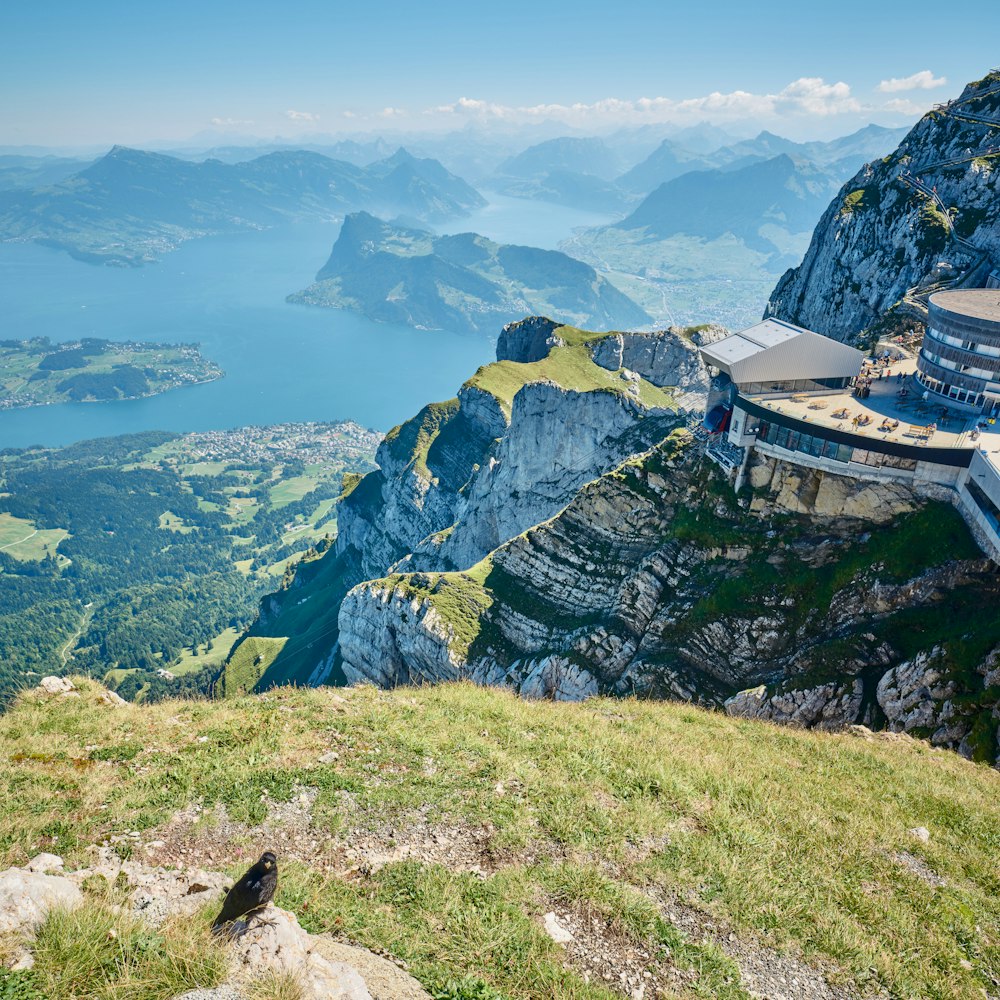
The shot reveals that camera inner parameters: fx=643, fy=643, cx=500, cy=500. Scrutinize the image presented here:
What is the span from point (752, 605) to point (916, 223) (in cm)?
5998

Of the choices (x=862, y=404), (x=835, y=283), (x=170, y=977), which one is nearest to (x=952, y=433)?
(x=862, y=404)

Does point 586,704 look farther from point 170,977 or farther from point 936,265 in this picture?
point 936,265

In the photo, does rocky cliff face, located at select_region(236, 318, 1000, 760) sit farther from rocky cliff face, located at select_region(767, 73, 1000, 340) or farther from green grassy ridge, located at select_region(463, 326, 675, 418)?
rocky cliff face, located at select_region(767, 73, 1000, 340)

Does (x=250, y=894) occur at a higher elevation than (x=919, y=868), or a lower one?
higher

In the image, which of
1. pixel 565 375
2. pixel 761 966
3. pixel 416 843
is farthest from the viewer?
pixel 565 375

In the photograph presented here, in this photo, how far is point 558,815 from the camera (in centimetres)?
1747

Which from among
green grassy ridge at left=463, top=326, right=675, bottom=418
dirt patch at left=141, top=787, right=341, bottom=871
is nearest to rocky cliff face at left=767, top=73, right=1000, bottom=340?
green grassy ridge at left=463, top=326, right=675, bottom=418

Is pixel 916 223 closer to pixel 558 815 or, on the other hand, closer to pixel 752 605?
pixel 752 605

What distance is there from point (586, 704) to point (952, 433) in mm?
26353

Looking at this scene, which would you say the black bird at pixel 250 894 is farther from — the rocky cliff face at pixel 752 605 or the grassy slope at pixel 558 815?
→ the rocky cliff face at pixel 752 605

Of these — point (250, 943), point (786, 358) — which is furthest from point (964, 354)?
point (250, 943)

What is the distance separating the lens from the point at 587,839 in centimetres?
1672

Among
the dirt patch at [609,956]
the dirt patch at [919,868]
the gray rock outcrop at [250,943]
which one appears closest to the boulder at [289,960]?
the gray rock outcrop at [250,943]

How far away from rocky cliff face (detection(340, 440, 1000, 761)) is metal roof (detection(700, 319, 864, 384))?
21.4 feet
